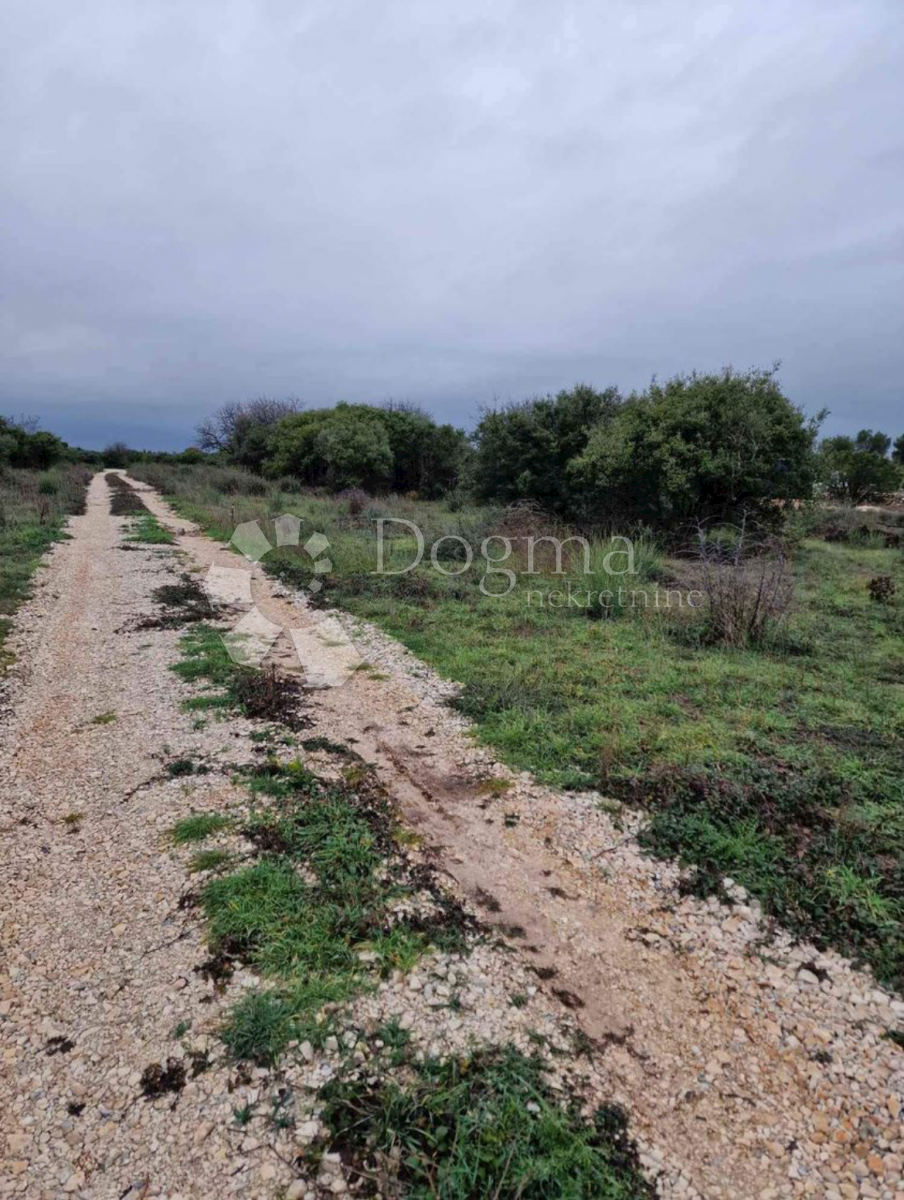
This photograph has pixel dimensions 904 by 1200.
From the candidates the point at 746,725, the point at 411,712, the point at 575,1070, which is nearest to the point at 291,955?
the point at 575,1070

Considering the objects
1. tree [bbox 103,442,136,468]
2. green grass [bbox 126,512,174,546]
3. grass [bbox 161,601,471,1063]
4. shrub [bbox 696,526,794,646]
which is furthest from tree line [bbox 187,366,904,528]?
tree [bbox 103,442,136,468]

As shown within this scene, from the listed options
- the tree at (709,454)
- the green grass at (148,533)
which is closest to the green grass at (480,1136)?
the tree at (709,454)

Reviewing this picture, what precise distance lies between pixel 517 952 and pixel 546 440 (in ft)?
56.3

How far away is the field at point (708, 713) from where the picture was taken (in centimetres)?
358

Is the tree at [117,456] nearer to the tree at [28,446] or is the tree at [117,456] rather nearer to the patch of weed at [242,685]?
the tree at [28,446]

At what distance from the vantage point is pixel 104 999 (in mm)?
2734

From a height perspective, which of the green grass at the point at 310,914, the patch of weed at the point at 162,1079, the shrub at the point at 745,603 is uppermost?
the shrub at the point at 745,603

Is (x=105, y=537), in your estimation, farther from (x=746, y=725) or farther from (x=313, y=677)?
(x=746, y=725)

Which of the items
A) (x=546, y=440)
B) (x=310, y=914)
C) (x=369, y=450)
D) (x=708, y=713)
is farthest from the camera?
(x=369, y=450)

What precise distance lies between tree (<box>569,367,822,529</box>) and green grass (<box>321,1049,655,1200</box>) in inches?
513

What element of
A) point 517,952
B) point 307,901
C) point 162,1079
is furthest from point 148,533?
point 517,952

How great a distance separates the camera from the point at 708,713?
5645 millimetres

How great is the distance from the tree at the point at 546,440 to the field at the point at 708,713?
7291 mm

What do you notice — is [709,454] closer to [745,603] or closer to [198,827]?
[745,603]
